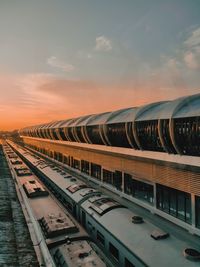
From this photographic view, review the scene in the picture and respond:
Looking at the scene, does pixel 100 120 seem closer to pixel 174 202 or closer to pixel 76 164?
pixel 76 164

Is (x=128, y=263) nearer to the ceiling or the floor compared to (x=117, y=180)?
nearer to the floor

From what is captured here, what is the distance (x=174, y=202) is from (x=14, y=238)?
14.4 metres

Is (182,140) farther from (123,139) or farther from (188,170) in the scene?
(123,139)

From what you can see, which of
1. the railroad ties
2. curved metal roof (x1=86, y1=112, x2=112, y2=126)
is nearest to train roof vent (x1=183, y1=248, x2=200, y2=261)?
the railroad ties

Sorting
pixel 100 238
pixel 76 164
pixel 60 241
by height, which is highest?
pixel 76 164

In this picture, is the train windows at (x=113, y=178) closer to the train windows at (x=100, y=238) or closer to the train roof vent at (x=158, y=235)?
the train windows at (x=100, y=238)

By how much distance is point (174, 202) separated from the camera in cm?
2400

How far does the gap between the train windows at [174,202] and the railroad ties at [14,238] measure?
11969mm

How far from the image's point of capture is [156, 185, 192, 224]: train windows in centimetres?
2252

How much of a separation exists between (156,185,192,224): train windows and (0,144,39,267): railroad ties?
39.3ft

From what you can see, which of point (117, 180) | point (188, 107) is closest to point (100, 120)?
point (117, 180)

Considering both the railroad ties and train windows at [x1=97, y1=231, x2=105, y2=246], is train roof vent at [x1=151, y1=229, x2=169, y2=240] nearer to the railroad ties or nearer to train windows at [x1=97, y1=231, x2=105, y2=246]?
train windows at [x1=97, y1=231, x2=105, y2=246]

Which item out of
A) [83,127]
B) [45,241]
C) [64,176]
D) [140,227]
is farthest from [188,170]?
[83,127]

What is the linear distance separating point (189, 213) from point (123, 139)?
1283 centimetres
